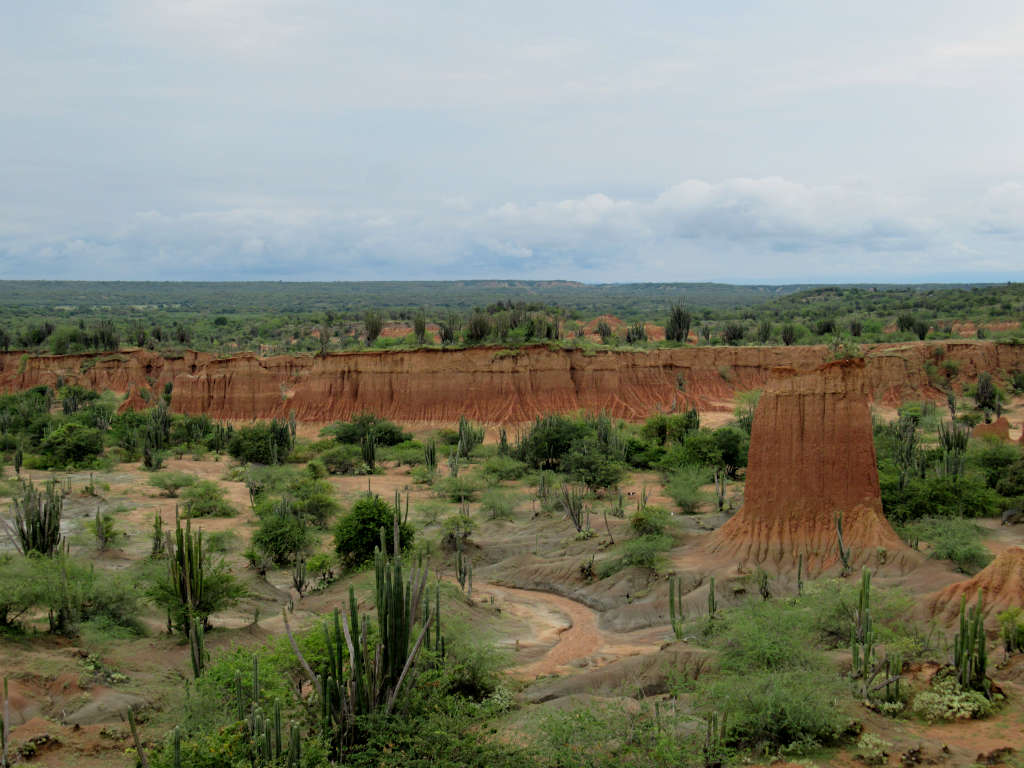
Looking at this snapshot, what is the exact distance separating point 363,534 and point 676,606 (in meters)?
9.01

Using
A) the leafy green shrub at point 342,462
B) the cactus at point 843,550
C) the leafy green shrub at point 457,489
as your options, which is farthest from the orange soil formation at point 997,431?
the leafy green shrub at point 342,462

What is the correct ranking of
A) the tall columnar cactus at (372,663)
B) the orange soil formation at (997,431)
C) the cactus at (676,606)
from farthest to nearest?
the orange soil formation at (997,431)
the cactus at (676,606)
the tall columnar cactus at (372,663)

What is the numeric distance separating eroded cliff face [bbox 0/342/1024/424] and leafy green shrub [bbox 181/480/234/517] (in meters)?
19.5

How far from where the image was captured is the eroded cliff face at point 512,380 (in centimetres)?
5100

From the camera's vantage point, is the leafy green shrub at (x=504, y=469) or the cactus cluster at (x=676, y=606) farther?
the leafy green shrub at (x=504, y=469)

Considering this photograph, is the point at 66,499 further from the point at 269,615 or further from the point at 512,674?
the point at 512,674

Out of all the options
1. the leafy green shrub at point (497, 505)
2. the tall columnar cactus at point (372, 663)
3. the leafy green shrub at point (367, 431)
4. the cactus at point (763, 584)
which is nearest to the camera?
the tall columnar cactus at point (372, 663)

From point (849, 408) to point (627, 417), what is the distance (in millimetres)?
30427

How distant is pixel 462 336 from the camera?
57.6m

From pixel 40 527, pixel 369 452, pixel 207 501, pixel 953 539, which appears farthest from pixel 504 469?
pixel 40 527

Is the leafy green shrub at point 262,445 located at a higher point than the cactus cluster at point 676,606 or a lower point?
lower

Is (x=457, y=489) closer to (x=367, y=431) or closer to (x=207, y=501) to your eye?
(x=207, y=501)

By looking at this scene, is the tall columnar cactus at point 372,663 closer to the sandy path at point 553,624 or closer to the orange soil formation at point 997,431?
the sandy path at point 553,624

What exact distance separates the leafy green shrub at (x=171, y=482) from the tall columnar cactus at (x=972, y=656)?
97.2 feet
